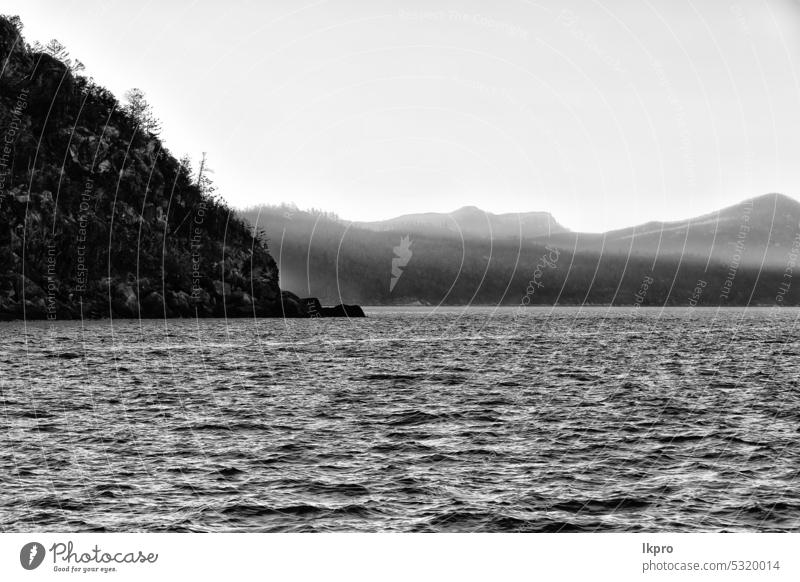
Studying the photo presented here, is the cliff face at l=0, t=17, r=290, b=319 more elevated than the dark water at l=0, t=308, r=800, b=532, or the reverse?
the cliff face at l=0, t=17, r=290, b=319

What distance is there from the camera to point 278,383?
5984 centimetres

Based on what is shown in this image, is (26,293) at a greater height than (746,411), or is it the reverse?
(26,293)

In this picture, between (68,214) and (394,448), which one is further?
(68,214)

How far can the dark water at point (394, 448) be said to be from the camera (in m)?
24.2

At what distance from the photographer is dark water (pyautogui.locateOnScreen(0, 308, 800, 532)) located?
952 inches

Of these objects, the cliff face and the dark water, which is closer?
the dark water

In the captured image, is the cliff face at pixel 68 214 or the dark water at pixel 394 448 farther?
the cliff face at pixel 68 214

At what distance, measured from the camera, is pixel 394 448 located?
34.1 m

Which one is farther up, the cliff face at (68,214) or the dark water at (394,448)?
the cliff face at (68,214)

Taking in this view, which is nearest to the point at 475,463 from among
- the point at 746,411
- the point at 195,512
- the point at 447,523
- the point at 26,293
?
the point at 447,523

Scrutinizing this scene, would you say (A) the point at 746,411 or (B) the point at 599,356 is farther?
(B) the point at 599,356
